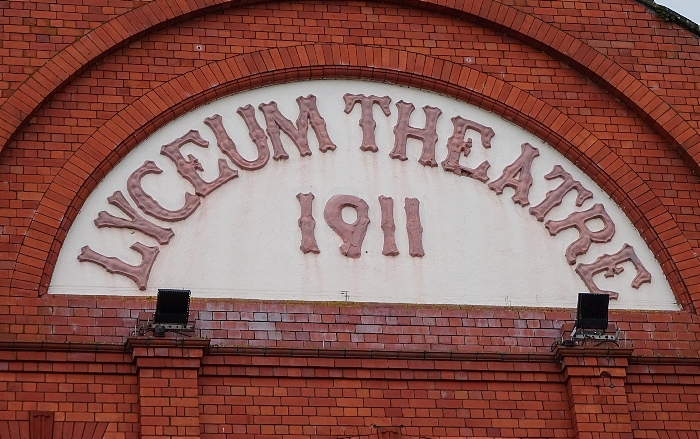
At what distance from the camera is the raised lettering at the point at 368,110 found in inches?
750

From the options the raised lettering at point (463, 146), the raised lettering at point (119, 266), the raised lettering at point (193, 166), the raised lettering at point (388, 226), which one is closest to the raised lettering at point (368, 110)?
the raised lettering at point (388, 226)

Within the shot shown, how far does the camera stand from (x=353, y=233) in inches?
730

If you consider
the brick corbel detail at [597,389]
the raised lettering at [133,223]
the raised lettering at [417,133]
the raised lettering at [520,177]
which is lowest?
the brick corbel detail at [597,389]

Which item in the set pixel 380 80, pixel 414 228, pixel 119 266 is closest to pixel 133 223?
pixel 119 266

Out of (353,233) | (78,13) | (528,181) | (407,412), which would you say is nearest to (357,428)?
(407,412)

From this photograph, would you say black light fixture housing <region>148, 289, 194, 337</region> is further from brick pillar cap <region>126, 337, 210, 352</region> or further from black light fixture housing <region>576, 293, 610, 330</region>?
black light fixture housing <region>576, 293, 610, 330</region>

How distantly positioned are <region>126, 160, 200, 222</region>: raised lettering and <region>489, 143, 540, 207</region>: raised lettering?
10.1ft

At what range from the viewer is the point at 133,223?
1817 centimetres

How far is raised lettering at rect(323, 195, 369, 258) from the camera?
60.5 feet

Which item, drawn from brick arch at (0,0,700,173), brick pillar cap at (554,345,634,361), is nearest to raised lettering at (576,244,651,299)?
brick pillar cap at (554,345,634,361)

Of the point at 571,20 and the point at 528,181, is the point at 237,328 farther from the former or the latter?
the point at 571,20

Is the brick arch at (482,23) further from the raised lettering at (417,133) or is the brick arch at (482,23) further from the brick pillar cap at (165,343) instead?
the brick pillar cap at (165,343)

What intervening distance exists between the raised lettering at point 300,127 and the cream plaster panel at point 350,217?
76 millimetres

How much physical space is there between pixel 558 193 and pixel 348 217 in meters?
2.20
